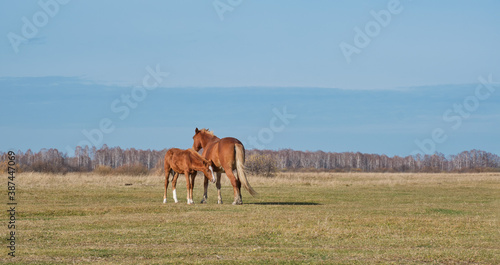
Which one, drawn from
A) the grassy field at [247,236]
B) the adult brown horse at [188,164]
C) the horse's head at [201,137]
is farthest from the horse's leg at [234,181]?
the horse's head at [201,137]

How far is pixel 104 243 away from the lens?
14203mm

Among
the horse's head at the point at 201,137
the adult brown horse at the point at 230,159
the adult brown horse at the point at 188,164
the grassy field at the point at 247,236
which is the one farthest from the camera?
the horse's head at the point at 201,137

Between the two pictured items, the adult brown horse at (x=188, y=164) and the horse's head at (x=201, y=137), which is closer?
the adult brown horse at (x=188, y=164)

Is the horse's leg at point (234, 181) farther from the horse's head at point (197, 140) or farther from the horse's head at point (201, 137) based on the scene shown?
Result: the horse's head at point (197, 140)

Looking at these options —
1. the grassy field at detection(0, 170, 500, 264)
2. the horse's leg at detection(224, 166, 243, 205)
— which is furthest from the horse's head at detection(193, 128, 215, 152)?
the grassy field at detection(0, 170, 500, 264)

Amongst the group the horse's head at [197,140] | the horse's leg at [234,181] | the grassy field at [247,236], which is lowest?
the grassy field at [247,236]

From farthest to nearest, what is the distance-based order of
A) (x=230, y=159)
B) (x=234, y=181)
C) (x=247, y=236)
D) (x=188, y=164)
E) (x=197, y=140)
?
(x=197, y=140) < (x=188, y=164) < (x=234, y=181) < (x=230, y=159) < (x=247, y=236)

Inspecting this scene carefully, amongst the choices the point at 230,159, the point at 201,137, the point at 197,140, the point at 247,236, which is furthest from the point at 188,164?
the point at 247,236

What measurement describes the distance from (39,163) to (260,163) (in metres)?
28.1

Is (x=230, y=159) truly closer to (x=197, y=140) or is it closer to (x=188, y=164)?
(x=188, y=164)

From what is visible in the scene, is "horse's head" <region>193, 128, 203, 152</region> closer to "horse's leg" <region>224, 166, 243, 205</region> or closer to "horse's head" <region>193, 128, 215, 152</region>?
"horse's head" <region>193, 128, 215, 152</region>

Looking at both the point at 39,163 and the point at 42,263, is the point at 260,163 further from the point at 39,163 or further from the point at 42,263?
the point at 42,263

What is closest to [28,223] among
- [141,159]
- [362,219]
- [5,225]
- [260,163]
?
[5,225]

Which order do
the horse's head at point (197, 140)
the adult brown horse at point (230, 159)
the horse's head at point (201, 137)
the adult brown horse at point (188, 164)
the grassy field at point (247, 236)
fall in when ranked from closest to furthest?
the grassy field at point (247, 236), the adult brown horse at point (230, 159), the adult brown horse at point (188, 164), the horse's head at point (201, 137), the horse's head at point (197, 140)
